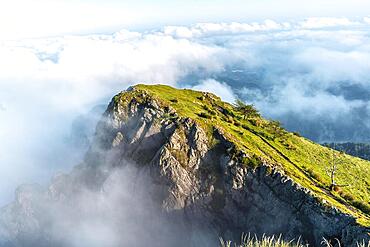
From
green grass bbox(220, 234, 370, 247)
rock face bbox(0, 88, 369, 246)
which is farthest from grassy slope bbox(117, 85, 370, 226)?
green grass bbox(220, 234, 370, 247)

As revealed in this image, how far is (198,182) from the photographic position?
93.2 m

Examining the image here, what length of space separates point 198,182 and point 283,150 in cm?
3134

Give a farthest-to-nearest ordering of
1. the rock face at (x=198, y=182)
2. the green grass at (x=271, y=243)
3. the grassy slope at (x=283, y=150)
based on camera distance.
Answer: the grassy slope at (x=283, y=150), the rock face at (x=198, y=182), the green grass at (x=271, y=243)

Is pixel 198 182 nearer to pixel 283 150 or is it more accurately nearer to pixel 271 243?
pixel 283 150

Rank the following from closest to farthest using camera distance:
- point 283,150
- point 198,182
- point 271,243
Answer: point 271,243 → point 198,182 → point 283,150

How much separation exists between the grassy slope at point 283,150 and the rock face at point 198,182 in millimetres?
3581

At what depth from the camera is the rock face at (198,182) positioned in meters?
79.9

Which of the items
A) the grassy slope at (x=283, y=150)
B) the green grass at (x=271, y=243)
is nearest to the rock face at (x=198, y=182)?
the green grass at (x=271, y=243)

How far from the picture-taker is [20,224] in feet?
448

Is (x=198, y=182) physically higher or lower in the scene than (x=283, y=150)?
higher

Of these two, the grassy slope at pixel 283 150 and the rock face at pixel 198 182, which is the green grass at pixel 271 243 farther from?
the grassy slope at pixel 283 150

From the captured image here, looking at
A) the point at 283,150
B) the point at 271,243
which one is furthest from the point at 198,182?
the point at 271,243

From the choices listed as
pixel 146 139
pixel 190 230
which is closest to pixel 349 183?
pixel 190 230

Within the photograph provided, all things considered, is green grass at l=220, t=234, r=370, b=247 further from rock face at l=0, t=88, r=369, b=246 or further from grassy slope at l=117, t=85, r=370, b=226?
grassy slope at l=117, t=85, r=370, b=226
